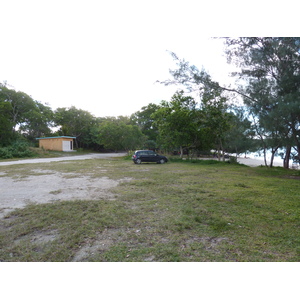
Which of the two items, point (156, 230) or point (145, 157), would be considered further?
point (145, 157)

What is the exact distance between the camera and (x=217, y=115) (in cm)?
1556

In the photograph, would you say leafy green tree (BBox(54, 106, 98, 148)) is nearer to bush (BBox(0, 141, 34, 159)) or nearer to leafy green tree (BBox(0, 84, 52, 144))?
leafy green tree (BBox(0, 84, 52, 144))

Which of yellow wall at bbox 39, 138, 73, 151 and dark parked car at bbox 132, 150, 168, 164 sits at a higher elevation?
yellow wall at bbox 39, 138, 73, 151

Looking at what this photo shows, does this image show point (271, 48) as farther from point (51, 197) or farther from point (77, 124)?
point (77, 124)

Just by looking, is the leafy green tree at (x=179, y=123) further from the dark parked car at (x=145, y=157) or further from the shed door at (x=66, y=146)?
the shed door at (x=66, y=146)

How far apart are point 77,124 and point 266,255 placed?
38933 mm

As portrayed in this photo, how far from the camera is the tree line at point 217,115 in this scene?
621cm

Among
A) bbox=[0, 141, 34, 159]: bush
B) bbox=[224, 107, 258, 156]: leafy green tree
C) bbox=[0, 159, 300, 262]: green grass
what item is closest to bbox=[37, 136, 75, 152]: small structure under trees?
bbox=[0, 141, 34, 159]: bush

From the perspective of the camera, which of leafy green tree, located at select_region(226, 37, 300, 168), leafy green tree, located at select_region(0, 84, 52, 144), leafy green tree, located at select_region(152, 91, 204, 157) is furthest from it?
leafy green tree, located at select_region(0, 84, 52, 144)

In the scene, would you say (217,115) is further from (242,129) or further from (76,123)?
(76,123)

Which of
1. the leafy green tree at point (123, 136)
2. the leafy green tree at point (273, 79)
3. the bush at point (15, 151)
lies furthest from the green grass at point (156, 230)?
the bush at point (15, 151)

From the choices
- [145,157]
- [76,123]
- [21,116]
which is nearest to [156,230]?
[145,157]

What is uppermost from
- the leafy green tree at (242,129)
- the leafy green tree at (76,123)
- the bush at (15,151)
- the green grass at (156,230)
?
the leafy green tree at (76,123)

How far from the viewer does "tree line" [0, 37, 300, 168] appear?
6215 millimetres
